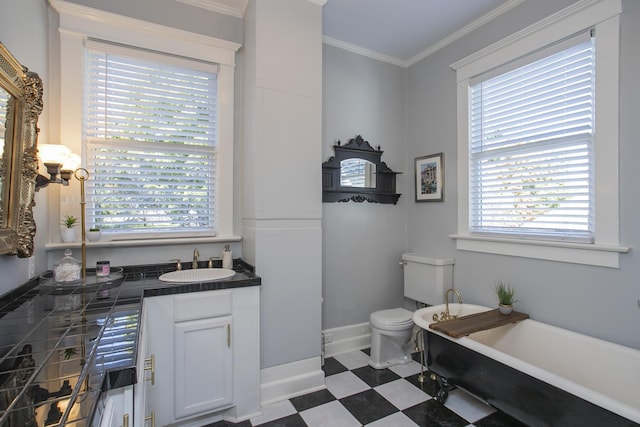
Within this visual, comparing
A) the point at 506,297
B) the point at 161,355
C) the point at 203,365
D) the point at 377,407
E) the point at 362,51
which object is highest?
the point at 362,51

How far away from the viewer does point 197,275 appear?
2057mm

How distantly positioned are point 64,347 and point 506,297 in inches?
99.0

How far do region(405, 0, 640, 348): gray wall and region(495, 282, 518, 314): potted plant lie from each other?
0.18 feet

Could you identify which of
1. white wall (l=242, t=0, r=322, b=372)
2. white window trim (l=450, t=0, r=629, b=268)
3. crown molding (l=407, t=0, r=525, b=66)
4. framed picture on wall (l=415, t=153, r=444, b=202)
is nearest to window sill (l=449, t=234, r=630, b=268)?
white window trim (l=450, t=0, r=629, b=268)

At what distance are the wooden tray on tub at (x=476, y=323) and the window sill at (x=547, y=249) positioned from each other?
1.48 ft

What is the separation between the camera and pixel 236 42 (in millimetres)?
2443

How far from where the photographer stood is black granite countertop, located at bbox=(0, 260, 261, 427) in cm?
63

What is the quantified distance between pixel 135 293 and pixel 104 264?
1.59 feet

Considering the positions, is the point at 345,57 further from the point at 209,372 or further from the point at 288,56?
the point at 209,372

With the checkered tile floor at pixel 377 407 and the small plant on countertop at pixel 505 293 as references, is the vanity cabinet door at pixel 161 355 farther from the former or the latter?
the small plant on countertop at pixel 505 293

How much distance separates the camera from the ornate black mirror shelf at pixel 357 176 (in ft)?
9.27

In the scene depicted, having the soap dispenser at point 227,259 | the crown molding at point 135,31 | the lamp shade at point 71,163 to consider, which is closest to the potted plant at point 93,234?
the lamp shade at point 71,163

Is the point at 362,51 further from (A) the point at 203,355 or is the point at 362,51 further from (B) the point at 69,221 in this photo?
(A) the point at 203,355

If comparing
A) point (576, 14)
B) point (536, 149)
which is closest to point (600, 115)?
point (536, 149)
